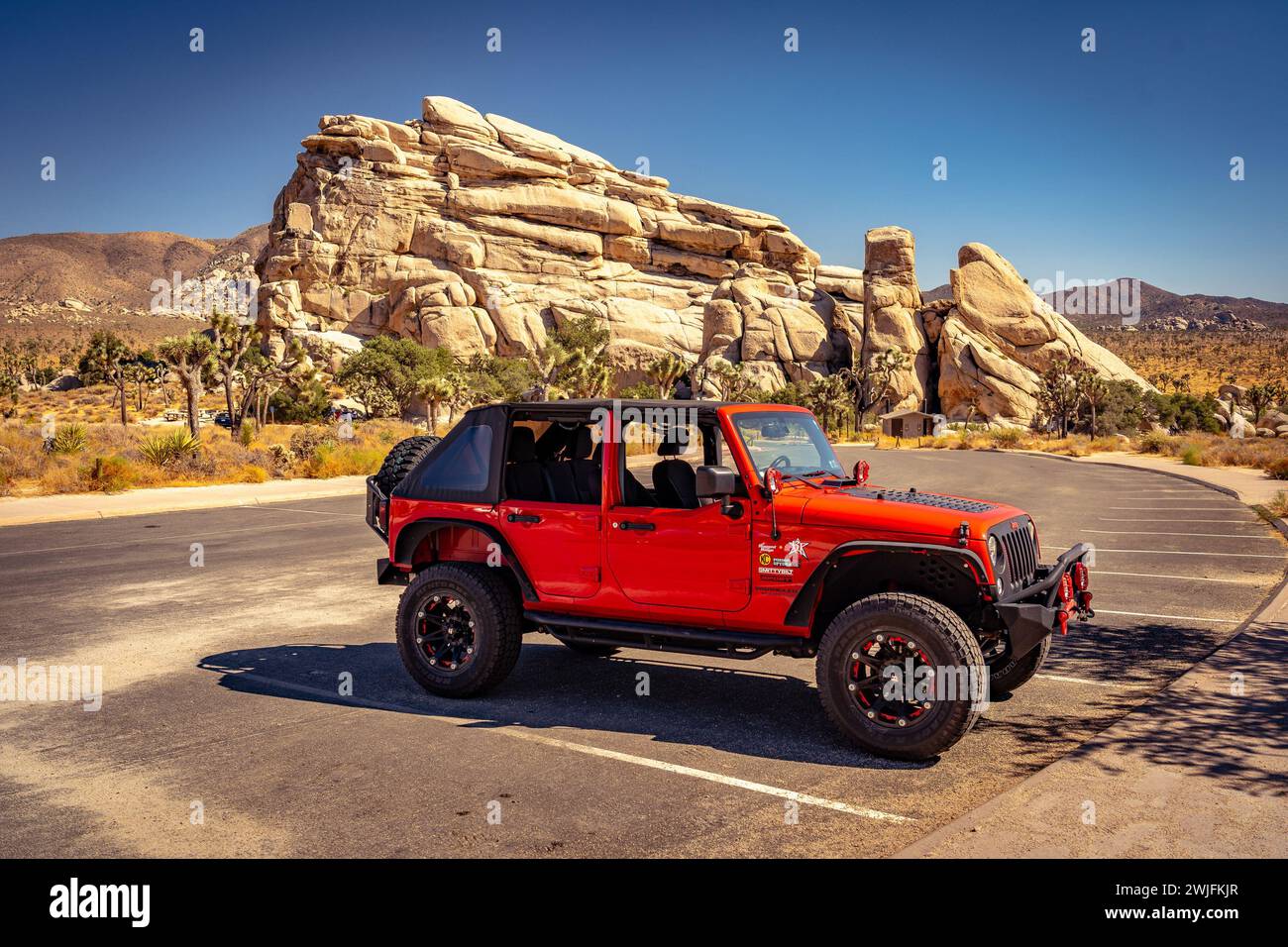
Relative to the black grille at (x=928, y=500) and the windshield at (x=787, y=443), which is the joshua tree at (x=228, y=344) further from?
the black grille at (x=928, y=500)

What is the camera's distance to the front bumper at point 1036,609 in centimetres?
543

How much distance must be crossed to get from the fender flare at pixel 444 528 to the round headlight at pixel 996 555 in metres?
3.04

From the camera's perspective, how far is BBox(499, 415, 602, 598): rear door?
6605 millimetres

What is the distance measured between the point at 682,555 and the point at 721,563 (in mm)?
277

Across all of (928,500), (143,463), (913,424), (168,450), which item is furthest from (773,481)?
(913,424)

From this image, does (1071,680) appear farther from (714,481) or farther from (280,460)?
→ (280,460)

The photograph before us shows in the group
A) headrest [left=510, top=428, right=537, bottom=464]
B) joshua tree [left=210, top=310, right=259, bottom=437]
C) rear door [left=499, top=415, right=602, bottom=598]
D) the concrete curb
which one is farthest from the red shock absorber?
joshua tree [left=210, top=310, right=259, bottom=437]

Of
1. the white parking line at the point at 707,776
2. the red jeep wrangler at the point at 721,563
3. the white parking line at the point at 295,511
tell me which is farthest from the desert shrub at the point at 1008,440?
the white parking line at the point at 707,776

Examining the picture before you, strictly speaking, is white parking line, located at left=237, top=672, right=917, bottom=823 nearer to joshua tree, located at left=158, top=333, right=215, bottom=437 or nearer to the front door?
the front door

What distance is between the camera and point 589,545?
21.6 feet

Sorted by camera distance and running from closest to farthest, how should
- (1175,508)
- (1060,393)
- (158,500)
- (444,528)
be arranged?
(444,528) < (1175,508) < (158,500) < (1060,393)

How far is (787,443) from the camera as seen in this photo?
22.3 feet

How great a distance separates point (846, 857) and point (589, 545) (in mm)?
2907
